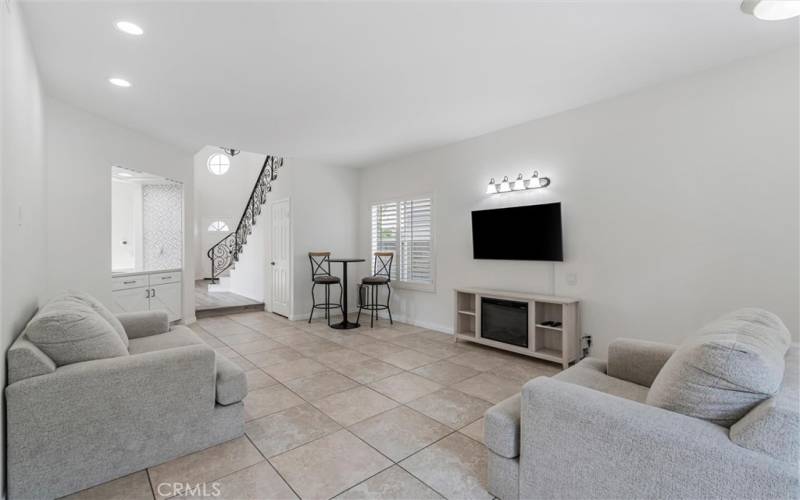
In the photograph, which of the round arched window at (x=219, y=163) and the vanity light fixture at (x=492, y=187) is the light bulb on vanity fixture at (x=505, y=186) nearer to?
the vanity light fixture at (x=492, y=187)

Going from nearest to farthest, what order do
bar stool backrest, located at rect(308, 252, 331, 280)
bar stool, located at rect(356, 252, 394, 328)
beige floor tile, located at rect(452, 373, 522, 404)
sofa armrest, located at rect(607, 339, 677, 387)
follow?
1. sofa armrest, located at rect(607, 339, 677, 387)
2. beige floor tile, located at rect(452, 373, 522, 404)
3. bar stool, located at rect(356, 252, 394, 328)
4. bar stool backrest, located at rect(308, 252, 331, 280)

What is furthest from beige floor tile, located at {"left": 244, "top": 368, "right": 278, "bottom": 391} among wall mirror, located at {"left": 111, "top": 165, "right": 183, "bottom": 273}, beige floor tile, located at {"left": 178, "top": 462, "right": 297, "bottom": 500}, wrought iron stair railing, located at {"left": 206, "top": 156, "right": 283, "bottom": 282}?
wrought iron stair railing, located at {"left": 206, "top": 156, "right": 283, "bottom": 282}

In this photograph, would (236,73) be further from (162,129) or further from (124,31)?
(162,129)

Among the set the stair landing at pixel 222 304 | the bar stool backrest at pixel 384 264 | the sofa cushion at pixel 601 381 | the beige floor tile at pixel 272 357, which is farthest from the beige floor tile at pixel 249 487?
the stair landing at pixel 222 304

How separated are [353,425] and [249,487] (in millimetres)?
803

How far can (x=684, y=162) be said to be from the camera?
A: 3141 millimetres

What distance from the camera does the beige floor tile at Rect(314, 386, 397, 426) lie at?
107 inches

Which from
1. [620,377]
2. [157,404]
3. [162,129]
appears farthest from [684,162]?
[162,129]

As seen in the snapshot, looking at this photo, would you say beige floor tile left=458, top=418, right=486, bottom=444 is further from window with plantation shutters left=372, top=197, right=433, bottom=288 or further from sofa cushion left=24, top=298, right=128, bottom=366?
window with plantation shutters left=372, top=197, right=433, bottom=288

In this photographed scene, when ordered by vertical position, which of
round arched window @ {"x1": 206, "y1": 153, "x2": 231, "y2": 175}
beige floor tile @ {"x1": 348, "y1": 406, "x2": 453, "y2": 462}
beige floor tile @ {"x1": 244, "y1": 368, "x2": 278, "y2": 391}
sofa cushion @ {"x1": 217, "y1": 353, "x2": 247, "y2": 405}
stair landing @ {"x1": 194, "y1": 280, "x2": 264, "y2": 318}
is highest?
round arched window @ {"x1": 206, "y1": 153, "x2": 231, "y2": 175}

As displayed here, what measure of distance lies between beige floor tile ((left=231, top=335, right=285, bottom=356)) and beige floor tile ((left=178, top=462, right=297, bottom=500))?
2.37 metres

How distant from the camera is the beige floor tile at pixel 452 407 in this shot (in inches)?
105

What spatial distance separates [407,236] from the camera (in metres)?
5.76

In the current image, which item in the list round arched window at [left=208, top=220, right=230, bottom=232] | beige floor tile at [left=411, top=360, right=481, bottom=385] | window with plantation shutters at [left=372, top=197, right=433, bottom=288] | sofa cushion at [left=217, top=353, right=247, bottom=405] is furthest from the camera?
round arched window at [left=208, top=220, right=230, bottom=232]
